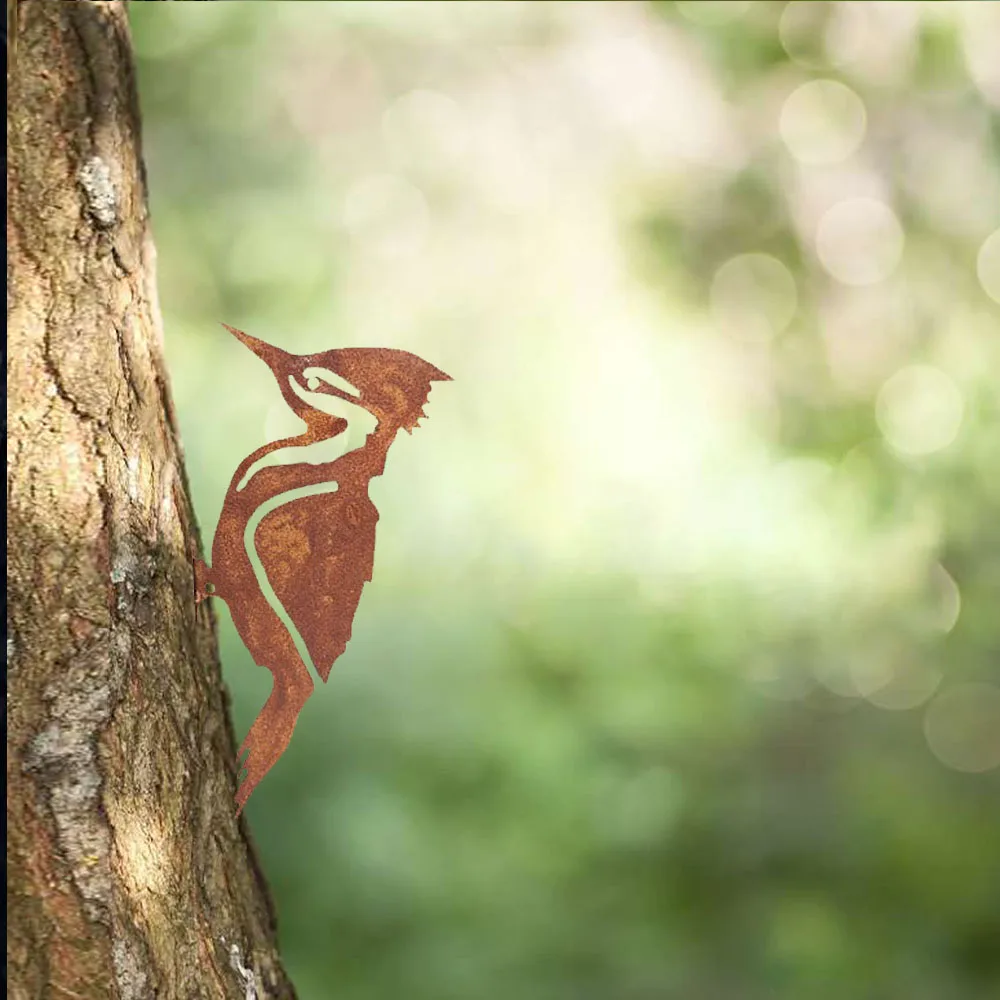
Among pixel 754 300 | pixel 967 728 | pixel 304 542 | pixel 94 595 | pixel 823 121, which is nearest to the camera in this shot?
pixel 94 595

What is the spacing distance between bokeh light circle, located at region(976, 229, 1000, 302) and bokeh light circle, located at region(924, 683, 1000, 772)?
40.9 inches

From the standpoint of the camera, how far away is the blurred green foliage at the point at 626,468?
2811 mm

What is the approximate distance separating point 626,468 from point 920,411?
841mm

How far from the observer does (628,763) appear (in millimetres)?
3047

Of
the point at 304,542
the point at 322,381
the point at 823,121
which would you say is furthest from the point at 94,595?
the point at 823,121

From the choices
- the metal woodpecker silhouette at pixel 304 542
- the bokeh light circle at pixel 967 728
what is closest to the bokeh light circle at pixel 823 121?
the bokeh light circle at pixel 967 728

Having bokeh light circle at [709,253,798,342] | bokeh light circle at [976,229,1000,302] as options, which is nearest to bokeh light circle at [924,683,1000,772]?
bokeh light circle at [976,229,1000,302]

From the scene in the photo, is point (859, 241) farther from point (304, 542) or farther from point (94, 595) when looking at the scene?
point (94, 595)

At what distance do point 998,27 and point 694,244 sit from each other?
1.03m

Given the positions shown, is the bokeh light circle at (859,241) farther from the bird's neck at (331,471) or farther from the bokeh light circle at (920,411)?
the bird's neck at (331,471)

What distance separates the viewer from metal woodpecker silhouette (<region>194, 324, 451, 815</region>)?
90cm

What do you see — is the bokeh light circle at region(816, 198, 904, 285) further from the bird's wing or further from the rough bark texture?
the rough bark texture

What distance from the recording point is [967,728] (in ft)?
10.6

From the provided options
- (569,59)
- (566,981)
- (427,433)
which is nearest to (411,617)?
(427,433)
